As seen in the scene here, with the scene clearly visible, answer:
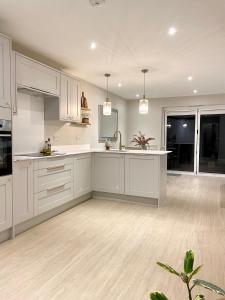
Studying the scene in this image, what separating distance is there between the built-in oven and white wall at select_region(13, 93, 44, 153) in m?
0.78

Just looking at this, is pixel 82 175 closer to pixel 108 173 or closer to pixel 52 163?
pixel 108 173

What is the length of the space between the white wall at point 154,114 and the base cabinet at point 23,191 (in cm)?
550

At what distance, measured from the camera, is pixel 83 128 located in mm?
5637

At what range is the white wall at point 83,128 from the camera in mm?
4570

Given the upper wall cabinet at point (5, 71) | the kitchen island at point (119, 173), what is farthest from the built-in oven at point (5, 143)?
the kitchen island at point (119, 173)

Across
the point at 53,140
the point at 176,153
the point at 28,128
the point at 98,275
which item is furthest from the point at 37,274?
the point at 176,153

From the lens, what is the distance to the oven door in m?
2.74

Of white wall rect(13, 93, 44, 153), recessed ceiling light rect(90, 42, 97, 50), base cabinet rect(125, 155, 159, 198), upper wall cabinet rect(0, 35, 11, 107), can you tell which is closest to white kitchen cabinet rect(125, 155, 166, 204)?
base cabinet rect(125, 155, 159, 198)

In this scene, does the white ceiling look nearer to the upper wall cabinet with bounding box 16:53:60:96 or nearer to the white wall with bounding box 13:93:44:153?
the upper wall cabinet with bounding box 16:53:60:96

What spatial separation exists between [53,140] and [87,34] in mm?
2145

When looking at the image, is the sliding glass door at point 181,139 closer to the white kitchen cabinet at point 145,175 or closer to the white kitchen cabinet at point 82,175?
the white kitchen cabinet at point 145,175

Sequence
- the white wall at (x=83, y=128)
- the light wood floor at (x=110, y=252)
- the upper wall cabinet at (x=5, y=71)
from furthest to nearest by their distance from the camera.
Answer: the white wall at (x=83, y=128) < the upper wall cabinet at (x=5, y=71) < the light wood floor at (x=110, y=252)

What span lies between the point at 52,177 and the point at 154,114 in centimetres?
523

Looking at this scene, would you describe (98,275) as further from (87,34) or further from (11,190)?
(87,34)
